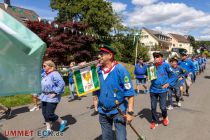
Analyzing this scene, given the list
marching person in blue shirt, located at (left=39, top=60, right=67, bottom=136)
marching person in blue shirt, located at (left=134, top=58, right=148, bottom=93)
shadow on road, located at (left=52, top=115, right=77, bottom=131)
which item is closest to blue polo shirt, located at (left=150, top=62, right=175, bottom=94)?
marching person in blue shirt, located at (left=39, top=60, right=67, bottom=136)

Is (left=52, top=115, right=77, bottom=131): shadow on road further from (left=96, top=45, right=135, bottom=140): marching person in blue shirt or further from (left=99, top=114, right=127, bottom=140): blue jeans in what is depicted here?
(left=96, top=45, right=135, bottom=140): marching person in blue shirt

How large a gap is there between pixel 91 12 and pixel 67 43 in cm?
1844

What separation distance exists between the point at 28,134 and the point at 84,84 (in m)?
2.93

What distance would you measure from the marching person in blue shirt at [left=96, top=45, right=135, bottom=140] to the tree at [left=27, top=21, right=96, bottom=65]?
1222 cm

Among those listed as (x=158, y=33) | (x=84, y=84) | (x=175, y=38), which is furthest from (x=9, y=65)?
(x=175, y=38)

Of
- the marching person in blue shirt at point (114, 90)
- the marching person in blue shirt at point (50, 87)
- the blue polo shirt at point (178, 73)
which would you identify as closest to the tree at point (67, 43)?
the blue polo shirt at point (178, 73)

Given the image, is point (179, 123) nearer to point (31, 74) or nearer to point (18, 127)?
point (18, 127)

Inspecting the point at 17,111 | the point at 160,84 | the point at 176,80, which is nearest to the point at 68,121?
the point at 17,111

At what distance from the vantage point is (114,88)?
370cm

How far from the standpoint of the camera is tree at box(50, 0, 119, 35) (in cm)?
3375

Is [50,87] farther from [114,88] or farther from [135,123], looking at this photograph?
[135,123]

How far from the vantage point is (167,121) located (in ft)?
21.4

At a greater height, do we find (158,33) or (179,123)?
(158,33)

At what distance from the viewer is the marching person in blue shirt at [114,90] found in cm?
367
